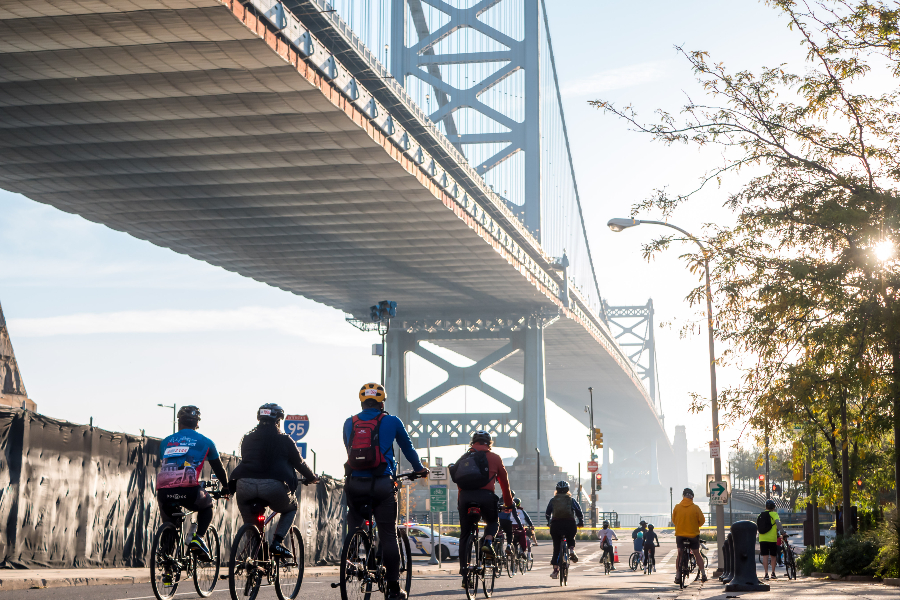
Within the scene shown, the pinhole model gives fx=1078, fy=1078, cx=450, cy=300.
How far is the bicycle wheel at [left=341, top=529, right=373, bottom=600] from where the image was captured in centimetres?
776

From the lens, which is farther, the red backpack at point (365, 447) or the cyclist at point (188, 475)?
the cyclist at point (188, 475)

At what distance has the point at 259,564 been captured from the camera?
8148 millimetres

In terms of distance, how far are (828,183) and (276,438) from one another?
10623mm

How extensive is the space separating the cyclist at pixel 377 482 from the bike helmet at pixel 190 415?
1.72 m

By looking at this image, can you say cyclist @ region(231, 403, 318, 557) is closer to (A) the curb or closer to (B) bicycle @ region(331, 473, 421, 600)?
(B) bicycle @ region(331, 473, 421, 600)

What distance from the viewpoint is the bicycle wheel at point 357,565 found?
7757 millimetres

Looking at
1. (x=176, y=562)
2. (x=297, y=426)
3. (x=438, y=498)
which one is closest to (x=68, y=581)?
(x=176, y=562)

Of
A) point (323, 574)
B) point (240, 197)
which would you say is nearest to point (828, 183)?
point (323, 574)

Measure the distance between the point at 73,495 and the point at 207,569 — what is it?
17.8 feet

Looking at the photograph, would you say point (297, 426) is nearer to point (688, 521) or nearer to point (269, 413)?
point (688, 521)

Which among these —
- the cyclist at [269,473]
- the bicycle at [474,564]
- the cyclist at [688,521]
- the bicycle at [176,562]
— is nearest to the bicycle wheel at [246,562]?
the cyclist at [269,473]

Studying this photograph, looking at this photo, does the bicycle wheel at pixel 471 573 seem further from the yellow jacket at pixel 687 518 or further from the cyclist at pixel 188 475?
the yellow jacket at pixel 687 518

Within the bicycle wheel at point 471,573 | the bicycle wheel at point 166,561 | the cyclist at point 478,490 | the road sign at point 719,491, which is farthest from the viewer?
the road sign at point 719,491

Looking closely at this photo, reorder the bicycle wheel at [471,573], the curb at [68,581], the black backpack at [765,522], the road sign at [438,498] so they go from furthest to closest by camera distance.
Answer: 1. the road sign at [438,498]
2. the black backpack at [765,522]
3. the curb at [68,581]
4. the bicycle wheel at [471,573]
